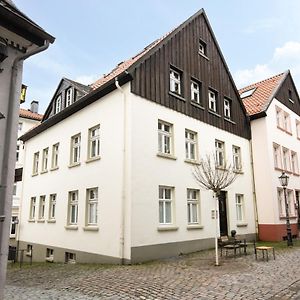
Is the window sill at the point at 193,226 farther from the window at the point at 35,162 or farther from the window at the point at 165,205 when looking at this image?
the window at the point at 35,162

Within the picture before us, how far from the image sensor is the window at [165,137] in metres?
14.4

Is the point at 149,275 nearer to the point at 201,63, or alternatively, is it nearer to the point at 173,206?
the point at 173,206

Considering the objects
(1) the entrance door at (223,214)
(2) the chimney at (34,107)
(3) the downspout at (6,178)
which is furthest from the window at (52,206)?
(2) the chimney at (34,107)

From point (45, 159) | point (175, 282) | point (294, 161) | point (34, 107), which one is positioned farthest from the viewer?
point (34, 107)

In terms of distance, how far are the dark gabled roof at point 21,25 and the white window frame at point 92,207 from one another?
8586mm

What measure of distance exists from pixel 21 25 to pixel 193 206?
11243 mm

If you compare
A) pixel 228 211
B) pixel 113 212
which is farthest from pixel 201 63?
pixel 113 212

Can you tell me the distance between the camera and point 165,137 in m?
14.8

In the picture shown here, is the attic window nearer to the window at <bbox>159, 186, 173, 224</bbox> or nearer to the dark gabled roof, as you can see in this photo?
the window at <bbox>159, 186, 173, 224</bbox>

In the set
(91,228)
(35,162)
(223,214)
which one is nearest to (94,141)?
(91,228)

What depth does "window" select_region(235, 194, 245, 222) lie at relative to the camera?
18.6 metres

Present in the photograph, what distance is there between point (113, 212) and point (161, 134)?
4.03 meters

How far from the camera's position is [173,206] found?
46.5 ft

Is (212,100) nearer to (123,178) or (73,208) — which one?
(123,178)
